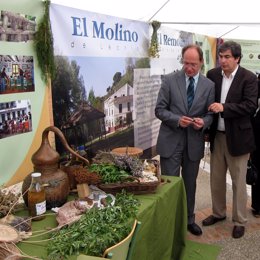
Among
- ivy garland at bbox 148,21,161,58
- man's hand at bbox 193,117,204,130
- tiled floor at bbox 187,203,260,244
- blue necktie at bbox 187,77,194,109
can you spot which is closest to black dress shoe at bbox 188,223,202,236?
tiled floor at bbox 187,203,260,244

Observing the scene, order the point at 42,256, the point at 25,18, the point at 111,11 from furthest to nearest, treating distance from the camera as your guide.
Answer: the point at 111,11 → the point at 25,18 → the point at 42,256

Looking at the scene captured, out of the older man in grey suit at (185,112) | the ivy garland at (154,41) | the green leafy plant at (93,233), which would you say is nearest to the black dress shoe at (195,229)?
the older man in grey suit at (185,112)

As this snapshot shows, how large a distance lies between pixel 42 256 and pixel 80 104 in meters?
1.69

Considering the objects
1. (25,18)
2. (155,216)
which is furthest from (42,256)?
(25,18)

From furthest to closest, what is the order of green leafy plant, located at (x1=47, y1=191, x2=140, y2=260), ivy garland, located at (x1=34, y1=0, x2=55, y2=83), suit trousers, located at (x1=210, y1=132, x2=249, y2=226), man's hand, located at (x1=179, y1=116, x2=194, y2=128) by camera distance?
suit trousers, located at (x1=210, y1=132, x2=249, y2=226)
man's hand, located at (x1=179, y1=116, x2=194, y2=128)
ivy garland, located at (x1=34, y1=0, x2=55, y2=83)
green leafy plant, located at (x1=47, y1=191, x2=140, y2=260)

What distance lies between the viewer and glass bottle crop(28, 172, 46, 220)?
1463 millimetres

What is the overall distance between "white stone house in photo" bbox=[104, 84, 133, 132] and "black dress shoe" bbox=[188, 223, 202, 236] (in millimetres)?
1148

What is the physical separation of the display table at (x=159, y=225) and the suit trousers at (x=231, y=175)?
2.46 feet

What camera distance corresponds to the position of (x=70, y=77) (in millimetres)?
2598

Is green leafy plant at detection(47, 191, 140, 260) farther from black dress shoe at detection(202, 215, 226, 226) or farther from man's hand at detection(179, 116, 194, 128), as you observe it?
black dress shoe at detection(202, 215, 226, 226)

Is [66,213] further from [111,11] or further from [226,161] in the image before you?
[111,11]

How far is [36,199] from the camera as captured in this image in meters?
1.48

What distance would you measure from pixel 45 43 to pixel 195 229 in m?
1.90

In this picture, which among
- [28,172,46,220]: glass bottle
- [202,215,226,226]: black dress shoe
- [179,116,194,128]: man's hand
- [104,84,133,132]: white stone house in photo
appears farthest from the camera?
[104,84,133,132]: white stone house in photo
